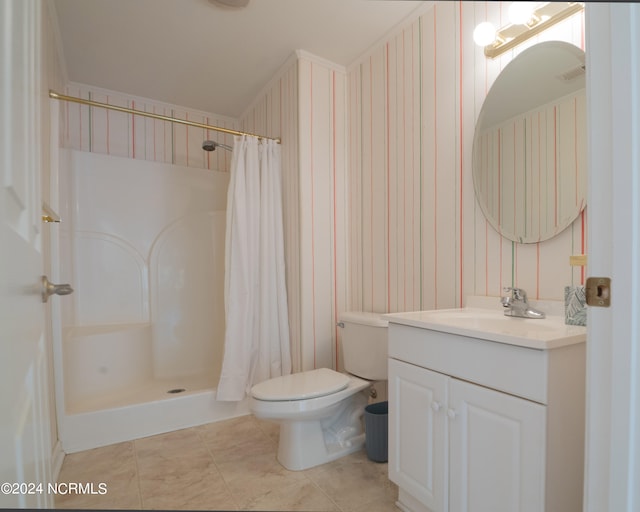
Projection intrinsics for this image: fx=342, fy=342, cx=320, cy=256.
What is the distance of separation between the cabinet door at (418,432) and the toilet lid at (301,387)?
0.35 metres

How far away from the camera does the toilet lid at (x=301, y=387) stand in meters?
1.46

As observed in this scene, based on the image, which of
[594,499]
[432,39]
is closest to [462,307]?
[594,499]

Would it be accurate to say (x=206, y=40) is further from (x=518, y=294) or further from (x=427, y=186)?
A: (x=518, y=294)

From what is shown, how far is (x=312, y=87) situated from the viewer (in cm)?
203

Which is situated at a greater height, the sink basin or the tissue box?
the tissue box

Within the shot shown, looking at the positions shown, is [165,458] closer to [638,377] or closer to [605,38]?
[638,377]

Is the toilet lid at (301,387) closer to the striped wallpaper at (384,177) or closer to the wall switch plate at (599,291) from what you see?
the striped wallpaper at (384,177)

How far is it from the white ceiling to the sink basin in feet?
3.30

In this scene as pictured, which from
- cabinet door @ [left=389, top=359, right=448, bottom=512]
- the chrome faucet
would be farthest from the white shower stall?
the chrome faucet

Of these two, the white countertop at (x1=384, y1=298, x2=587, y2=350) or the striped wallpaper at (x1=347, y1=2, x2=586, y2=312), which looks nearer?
the white countertop at (x1=384, y1=298, x2=587, y2=350)

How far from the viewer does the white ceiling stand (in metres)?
1.25

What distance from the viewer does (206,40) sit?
1469mm

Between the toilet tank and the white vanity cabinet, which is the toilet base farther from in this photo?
the white vanity cabinet

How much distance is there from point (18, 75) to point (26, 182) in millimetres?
154
